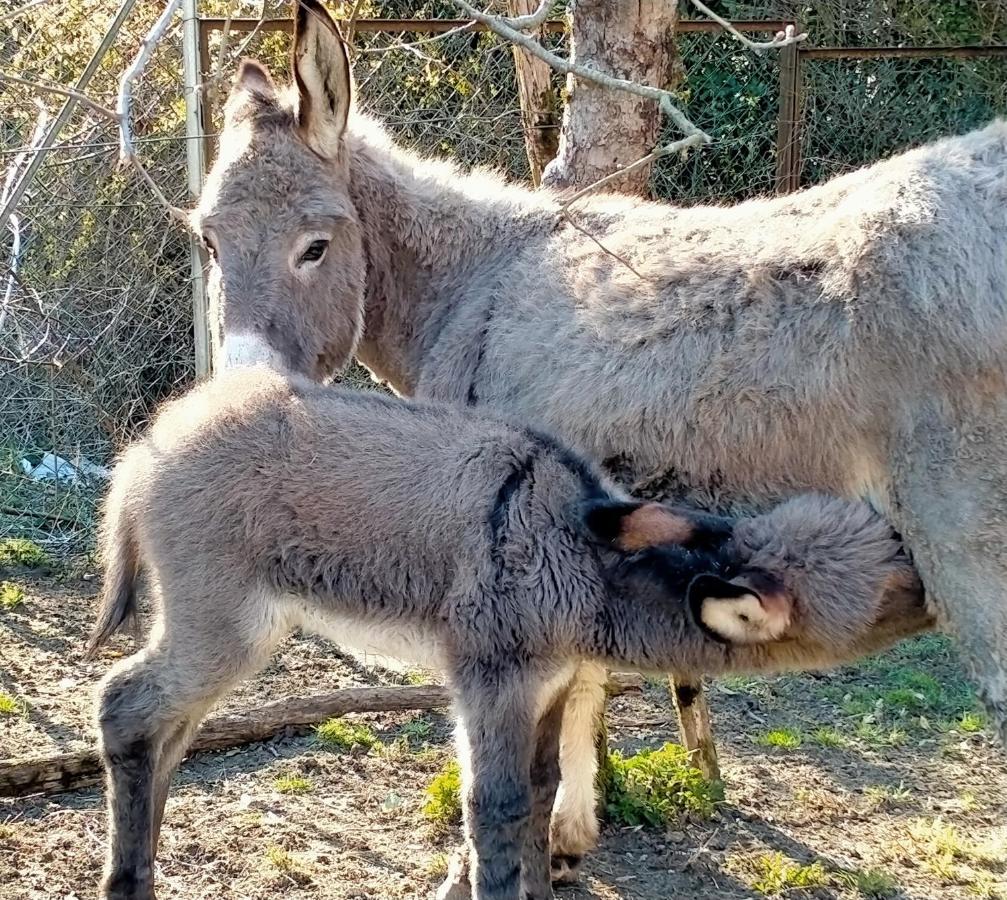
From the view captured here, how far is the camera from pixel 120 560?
11.2 feet

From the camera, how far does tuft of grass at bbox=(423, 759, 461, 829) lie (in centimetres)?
400

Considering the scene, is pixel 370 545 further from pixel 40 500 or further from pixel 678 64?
pixel 40 500

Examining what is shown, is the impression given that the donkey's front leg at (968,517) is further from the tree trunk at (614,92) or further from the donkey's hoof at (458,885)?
the tree trunk at (614,92)

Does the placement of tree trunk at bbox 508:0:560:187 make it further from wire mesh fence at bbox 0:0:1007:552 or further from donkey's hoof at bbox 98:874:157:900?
donkey's hoof at bbox 98:874:157:900

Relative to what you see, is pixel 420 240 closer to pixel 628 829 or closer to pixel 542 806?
pixel 542 806

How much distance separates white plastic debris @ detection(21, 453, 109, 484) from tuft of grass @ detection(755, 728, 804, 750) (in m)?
4.22

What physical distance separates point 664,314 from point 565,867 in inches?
73.8

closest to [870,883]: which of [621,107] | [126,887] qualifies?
[126,887]

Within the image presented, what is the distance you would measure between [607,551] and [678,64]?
218 centimetres

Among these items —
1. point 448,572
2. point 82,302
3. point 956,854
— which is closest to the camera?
point 448,572

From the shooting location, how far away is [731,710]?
5234 millimetres

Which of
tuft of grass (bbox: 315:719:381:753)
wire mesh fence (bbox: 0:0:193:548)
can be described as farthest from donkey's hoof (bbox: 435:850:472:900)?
wire mesh fence (bbox: 0:0:193:548)

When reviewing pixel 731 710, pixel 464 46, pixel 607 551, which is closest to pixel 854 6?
pixel 464 46

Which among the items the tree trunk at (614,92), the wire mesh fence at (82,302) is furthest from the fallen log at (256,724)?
the wire mesh fence at (82,302)
